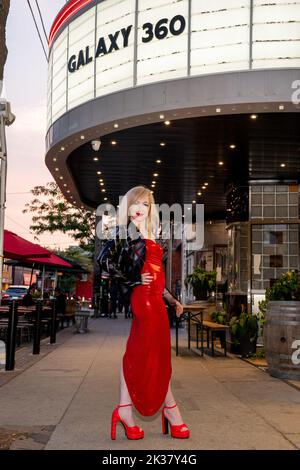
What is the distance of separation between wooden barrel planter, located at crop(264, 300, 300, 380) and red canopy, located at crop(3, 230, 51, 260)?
23.7ft

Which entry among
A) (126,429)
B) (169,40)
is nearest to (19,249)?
(169,40)

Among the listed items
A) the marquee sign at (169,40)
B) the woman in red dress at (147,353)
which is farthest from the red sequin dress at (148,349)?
the marquee sign at (169,40)

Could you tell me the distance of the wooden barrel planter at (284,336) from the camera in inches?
329

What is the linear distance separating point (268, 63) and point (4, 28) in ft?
20.3

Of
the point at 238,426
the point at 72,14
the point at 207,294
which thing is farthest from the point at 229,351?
the point at 72,14

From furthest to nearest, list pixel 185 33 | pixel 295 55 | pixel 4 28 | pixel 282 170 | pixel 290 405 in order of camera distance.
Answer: pixel 282 170
pixel 185 33
pixel 295 55
pixel 290 405
pixel 4 28

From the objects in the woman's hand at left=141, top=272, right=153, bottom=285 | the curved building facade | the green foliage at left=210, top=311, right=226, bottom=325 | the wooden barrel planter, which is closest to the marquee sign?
the curved building facade

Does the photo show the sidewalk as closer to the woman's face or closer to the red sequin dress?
the red sequin dress

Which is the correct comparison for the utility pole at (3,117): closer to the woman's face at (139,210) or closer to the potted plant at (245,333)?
the woman's face at (139,210)

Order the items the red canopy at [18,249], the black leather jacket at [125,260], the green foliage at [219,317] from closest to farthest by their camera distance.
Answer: the black leather jacket at [125,260] < the red canopy at [18,249] < the green foliage at [219,317]

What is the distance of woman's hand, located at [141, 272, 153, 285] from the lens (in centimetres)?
456

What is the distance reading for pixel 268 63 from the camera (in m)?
10.0

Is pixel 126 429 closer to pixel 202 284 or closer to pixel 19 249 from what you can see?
pixel 19 249

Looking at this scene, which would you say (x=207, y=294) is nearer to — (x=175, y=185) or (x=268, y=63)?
(x=175, y=185)
